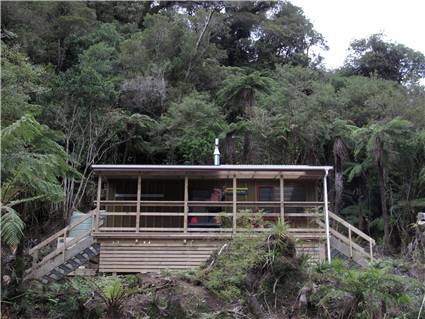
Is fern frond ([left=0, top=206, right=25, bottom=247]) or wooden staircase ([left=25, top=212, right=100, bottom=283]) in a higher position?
fern frond ([left=0, top=206, right=25, bottom=247])

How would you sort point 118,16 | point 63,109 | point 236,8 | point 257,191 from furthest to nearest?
point 236,8 → point 118,16 → point 63,109 → point 257,191

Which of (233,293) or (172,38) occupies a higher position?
→ (172,38)

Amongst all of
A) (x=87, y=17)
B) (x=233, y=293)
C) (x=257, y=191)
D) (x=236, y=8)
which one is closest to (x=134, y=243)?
(x=257, y=191)

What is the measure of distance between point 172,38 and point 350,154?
37.0 feet

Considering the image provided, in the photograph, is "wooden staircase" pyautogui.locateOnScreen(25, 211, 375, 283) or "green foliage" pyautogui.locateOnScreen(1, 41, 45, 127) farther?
"wooden staircase" pyautogui.locateOnScreen(25, 211, 375, 283)

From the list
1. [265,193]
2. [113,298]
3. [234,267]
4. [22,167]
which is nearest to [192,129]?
[265,193]

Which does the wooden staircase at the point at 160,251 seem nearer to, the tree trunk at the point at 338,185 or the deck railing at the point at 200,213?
the deck railing at the point at 200,213

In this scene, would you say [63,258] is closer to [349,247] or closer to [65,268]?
[65,268]

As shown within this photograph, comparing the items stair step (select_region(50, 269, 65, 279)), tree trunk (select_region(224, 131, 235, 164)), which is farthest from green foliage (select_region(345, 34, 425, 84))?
stair step (select_region(50, 269, 65, 279))

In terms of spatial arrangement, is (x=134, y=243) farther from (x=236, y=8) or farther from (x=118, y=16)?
(x=236, y=8)

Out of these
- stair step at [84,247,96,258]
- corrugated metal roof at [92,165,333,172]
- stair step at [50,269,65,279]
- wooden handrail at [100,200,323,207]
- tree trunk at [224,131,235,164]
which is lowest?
stair step at [50,269,65,279]

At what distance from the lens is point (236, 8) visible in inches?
1512

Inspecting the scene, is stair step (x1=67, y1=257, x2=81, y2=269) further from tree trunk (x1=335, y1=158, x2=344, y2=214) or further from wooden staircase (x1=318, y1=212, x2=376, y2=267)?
tree trunk (x1=335, y1=158, x2=344, y2=214)

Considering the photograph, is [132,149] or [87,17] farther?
[87,17]
